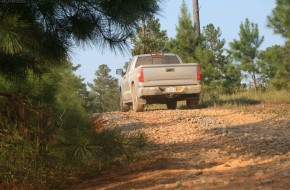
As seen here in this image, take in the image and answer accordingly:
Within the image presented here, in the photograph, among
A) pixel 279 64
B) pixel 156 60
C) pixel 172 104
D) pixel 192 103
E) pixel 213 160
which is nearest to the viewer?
pixel 213 160

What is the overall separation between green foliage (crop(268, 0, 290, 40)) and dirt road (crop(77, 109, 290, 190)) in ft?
29.6

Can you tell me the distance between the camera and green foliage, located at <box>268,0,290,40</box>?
17281mm

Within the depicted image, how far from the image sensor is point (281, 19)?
17484 mm

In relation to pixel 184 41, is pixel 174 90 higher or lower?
lower

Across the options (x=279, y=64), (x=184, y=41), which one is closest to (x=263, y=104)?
(x=279, y=64)

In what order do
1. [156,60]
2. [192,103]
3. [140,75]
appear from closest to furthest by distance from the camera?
1. [140,75]
2. [192,103]
3. [156,60]

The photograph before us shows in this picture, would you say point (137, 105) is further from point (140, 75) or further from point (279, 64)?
point (279, 64)

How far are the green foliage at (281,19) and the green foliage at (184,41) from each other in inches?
259

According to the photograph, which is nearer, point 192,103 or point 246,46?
point 192,103

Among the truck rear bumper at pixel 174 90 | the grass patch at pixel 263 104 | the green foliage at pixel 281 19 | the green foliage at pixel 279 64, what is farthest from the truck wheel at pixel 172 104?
the green foliage at pixel 279 64

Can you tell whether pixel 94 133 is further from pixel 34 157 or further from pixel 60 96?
pixel 60 96

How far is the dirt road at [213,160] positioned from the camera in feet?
14.5

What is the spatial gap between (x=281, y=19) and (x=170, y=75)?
6716 mm

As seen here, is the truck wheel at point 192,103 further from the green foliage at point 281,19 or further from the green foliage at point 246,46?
the green foliage at point 246,46
